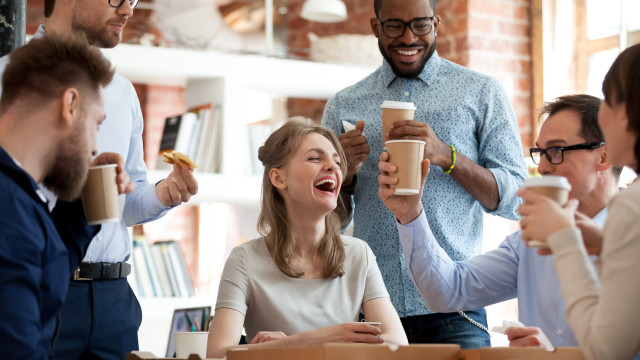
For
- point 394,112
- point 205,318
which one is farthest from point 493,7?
point 394,112

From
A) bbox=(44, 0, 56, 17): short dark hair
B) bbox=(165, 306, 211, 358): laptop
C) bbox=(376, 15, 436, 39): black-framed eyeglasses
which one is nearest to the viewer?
bbox=(44, 0, 56, 17): short dark hair

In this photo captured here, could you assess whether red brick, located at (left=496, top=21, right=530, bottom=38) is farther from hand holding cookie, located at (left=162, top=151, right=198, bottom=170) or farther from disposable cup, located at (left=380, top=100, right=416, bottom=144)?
hand holding cookie, located at (left=162, top=151, right=198, bottom=170)

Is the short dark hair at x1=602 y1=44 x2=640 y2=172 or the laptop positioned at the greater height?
the short dark hair at x1=602 y1=44 x2=640 y2=172

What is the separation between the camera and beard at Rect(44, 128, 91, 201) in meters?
1.56

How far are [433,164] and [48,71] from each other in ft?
4.22

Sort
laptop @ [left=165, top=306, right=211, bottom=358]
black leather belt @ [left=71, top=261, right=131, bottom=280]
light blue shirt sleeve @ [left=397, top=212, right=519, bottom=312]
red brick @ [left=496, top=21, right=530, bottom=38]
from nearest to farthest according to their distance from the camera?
light blue shirt sleeve @ [left=397, top=212, right=519, bottom=312] < black leather belt @ [left=71, top=261, right=131, bottom=280] < laptop @ [left=165, top=306, right=211, bottom=358] < red brick @ [left=496, top=21, right=530, bottom=38]

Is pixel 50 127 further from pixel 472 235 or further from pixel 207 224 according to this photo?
pixel 207 224

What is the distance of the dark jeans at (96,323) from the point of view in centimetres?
219

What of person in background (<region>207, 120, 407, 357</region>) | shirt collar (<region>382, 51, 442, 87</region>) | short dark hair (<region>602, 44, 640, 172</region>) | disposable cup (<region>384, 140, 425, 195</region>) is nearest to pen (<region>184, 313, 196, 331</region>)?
person in background (<region>207, 120, 407, 357</region>)

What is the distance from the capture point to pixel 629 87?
1.38 m

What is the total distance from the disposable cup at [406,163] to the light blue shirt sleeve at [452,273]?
13 cm

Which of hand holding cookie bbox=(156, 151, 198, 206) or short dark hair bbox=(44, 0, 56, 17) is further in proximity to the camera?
short dark hair bbox=(44, 0, 56, 17)

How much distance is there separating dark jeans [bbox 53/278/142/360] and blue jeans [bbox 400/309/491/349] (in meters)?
0.91

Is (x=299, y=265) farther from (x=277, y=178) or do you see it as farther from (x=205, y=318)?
(x=205, y=318)
